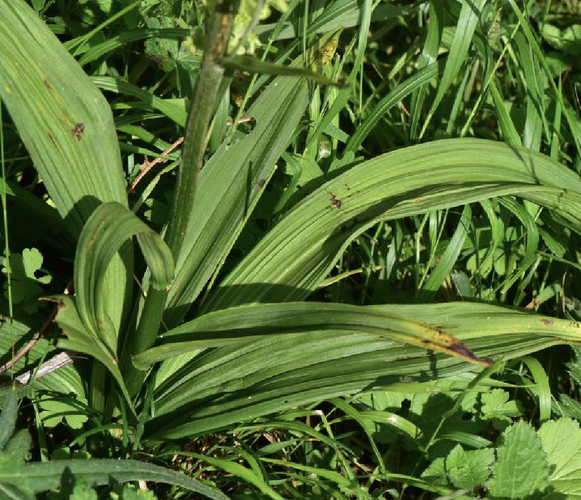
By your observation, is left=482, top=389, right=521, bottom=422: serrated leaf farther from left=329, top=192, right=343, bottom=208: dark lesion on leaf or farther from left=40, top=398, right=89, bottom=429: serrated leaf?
left=40, top=398, right=89, bottom=429: serrated leaf

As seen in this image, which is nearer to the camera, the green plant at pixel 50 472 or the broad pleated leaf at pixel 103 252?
the green plant at pixel 50 472

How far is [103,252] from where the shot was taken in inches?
61.8

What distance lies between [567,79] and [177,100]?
161 centimetres

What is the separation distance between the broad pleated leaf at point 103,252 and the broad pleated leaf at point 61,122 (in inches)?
7.4

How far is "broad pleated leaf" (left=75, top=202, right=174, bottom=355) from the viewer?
1.55 meters

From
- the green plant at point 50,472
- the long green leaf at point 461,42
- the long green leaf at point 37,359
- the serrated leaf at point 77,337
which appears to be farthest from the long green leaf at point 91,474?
the long green leaf at point 461,42

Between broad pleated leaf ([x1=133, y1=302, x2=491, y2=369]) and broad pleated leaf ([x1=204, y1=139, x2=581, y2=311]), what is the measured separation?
0.73ft

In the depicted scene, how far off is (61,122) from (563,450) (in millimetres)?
1459

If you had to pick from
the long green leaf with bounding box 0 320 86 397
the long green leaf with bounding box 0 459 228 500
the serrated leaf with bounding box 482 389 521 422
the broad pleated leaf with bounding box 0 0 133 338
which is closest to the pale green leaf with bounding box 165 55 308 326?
the broad pleated leaf with bounding box 0 0 133 338

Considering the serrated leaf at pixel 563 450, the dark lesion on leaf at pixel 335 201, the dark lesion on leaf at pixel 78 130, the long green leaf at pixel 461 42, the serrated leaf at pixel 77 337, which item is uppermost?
the long green leaf at pixel 461 42

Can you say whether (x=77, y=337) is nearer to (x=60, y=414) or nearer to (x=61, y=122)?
(x=60, y=414)

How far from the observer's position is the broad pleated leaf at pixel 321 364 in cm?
182

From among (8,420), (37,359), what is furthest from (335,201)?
(8,420)

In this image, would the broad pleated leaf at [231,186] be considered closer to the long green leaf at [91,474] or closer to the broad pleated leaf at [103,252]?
the broad pleated leaf at [103,252]
